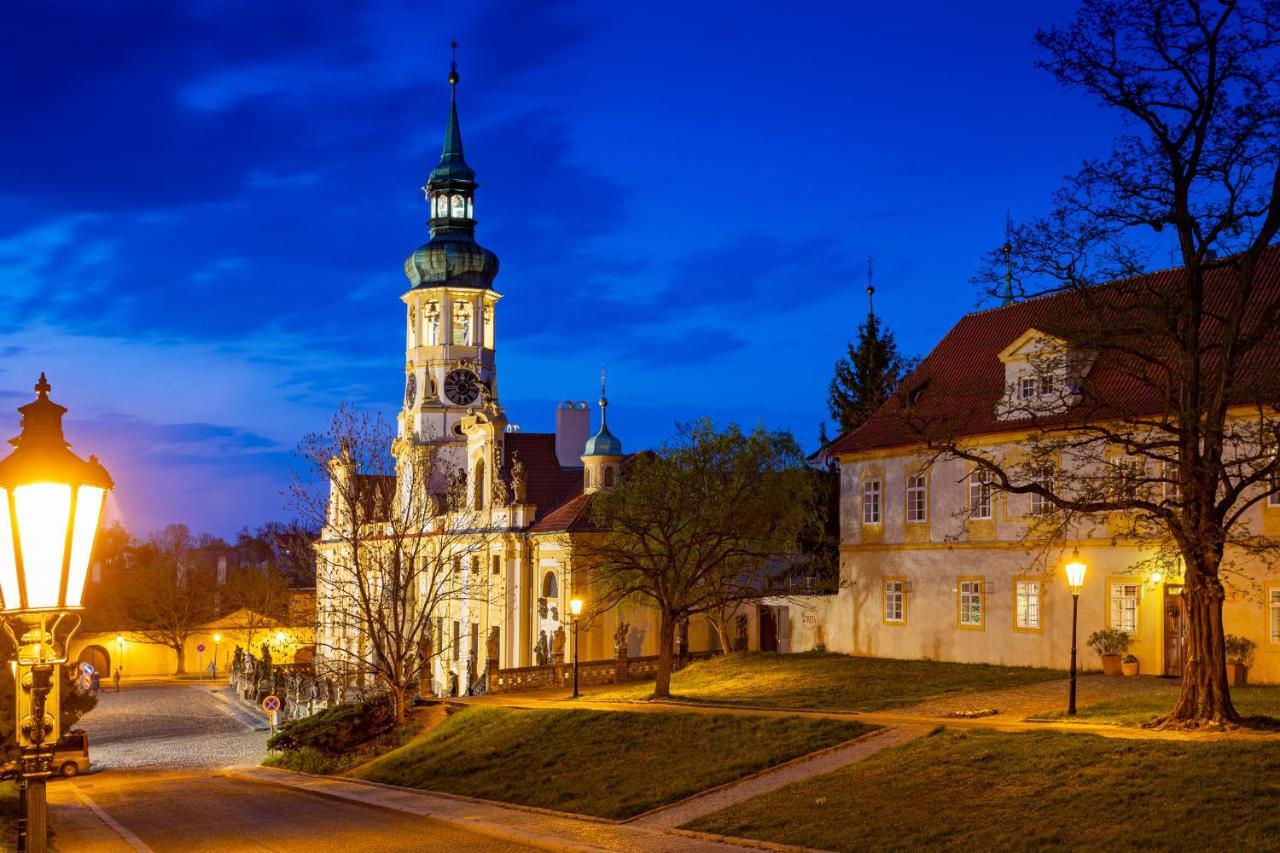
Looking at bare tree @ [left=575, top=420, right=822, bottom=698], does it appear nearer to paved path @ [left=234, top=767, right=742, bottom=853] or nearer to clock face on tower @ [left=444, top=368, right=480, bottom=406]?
paved path @ [left=234, top=767, right=742, bottom=853]

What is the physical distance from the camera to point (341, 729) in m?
40.1

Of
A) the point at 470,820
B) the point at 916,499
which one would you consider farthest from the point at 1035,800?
the point at 916,499

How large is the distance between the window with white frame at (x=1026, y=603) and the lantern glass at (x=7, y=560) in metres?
32.8

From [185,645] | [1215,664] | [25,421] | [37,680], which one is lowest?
[185,645]

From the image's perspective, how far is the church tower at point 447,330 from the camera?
77500mm

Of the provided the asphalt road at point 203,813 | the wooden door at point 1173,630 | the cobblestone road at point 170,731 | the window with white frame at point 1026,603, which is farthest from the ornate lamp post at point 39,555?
the cobblestone road at point 170,731

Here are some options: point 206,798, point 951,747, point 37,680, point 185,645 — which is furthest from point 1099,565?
point 185,645

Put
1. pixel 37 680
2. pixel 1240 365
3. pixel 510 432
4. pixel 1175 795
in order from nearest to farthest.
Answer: pixel 37 680 → pixel 1175 795 → pixel 1240 365 → pixel 510 432

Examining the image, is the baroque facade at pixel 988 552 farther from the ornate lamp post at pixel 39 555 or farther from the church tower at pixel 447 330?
the church tower at pixel 447 330

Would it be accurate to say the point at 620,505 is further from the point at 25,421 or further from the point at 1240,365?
the point at 25,421

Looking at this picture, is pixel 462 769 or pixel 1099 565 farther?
pixel 1099 565

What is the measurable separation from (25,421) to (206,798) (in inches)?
982

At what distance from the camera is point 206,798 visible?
97.7 ft

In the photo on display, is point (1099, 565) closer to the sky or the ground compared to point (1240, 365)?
closer to the ground
